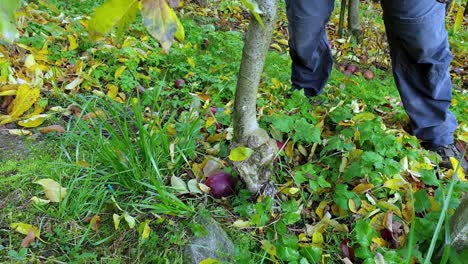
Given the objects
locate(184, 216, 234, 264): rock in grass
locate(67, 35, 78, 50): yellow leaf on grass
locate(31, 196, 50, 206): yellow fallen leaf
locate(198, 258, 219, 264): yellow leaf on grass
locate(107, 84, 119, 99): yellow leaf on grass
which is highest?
locate(67, 35, 78, 50): yellow leaf on grass

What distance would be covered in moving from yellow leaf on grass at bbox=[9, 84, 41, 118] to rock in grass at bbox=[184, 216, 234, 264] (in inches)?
50.8

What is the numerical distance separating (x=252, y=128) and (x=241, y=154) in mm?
153

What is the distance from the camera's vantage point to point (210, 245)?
1.63m

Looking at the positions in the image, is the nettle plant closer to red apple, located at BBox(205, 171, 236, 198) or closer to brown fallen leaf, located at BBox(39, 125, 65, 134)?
red apple, located at BBox(205, 171, 236, 198)

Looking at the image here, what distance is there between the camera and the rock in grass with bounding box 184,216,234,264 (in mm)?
1589

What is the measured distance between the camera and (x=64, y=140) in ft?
6.93

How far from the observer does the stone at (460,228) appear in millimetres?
1410

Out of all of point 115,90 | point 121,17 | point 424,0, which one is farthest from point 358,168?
point 115,90

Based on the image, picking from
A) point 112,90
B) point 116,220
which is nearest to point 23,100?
point 112,90

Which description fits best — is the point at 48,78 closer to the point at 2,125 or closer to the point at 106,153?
the point at 2,125

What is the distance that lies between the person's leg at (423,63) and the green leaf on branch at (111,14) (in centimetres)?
183

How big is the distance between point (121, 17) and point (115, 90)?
6.58 ft

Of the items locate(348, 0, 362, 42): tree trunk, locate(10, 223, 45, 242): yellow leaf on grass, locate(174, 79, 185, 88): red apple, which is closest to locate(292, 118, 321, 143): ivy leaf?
locate(174, 79, 185, 88): red apple

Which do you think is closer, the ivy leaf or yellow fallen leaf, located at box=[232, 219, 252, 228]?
yellow fallen leaf, located at box=[232, 219, 252, 228]
